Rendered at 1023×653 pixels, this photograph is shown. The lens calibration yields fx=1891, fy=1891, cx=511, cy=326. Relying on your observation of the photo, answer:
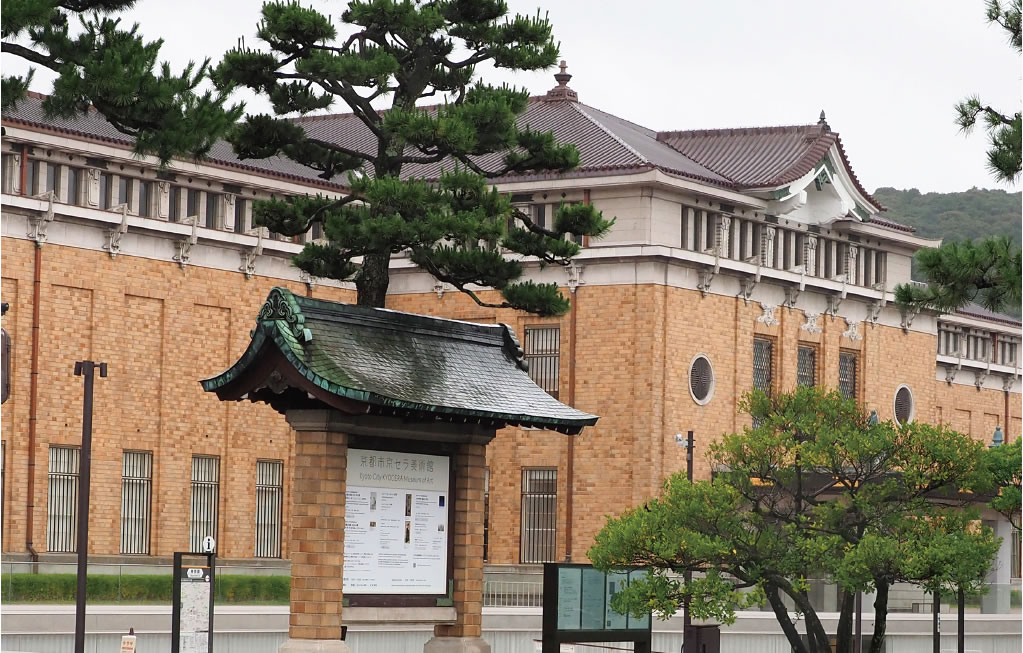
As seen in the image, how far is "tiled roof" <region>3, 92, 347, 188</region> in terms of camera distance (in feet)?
138

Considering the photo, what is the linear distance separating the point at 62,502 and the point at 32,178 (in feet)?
24.3

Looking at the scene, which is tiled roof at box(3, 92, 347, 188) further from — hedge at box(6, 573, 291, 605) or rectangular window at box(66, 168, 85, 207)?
hedge at box(6, 573, 291, 605)

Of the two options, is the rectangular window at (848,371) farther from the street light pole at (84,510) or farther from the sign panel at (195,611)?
the sign panel at (195,611)

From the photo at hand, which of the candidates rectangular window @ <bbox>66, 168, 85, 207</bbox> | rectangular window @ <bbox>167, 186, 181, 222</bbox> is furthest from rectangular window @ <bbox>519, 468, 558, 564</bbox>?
rectangular window @ <bbox>66, 168, 85, 207</bbox>

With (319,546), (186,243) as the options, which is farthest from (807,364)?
(319,546)

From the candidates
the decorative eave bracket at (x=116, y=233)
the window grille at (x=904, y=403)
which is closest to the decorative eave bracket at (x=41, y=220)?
the decorative eave bracket at (x=116, y=233)

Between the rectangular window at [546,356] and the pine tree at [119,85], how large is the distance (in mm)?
28237

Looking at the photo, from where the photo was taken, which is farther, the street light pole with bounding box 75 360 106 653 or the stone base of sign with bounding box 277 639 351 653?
the street light pole with bounding box 75 360 106 653

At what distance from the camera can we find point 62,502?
43.3m

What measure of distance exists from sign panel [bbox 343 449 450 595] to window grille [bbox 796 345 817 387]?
31.0 meters

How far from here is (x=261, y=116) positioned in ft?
95.0

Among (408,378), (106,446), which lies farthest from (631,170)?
(408,378)

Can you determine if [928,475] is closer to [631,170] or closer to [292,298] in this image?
[292,298]

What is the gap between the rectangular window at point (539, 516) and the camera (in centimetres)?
4859
